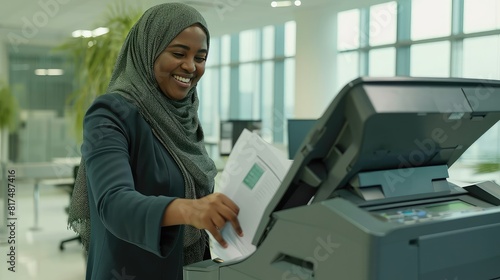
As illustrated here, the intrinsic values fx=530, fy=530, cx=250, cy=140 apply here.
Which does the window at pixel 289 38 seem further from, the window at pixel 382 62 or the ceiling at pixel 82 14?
the window at pixel 382 62

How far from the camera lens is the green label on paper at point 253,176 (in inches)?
31.6

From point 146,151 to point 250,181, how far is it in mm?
338

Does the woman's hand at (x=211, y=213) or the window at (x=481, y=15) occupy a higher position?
the window at (x=481, y=15)

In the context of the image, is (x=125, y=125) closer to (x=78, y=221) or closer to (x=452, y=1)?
(x=78, y=221)

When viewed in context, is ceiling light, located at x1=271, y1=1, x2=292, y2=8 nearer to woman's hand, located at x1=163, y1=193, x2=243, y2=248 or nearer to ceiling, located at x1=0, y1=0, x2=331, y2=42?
ceiling, located at x1=0, y1=0, x2=331, y2=42

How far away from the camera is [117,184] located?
896mm

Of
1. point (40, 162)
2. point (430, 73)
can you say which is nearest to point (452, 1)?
point (430, 73)

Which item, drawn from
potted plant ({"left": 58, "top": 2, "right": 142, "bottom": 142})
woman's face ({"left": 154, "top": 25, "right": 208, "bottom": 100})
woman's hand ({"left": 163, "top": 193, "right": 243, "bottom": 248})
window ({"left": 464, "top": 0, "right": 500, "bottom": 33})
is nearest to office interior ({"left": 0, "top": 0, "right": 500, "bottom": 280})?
window ({"left": 464, "top": 0, "right": 500, "bottom": 33})

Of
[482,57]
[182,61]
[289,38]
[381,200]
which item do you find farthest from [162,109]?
[289,38]

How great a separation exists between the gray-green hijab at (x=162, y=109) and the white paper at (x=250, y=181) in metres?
0.31

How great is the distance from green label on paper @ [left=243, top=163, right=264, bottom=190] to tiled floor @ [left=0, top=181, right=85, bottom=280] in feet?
12.7

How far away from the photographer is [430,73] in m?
7.26

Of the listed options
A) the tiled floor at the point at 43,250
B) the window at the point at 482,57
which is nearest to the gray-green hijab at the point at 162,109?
the tiled floor at the point at 43,250

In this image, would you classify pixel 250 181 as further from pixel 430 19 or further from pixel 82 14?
pixel 82 14
